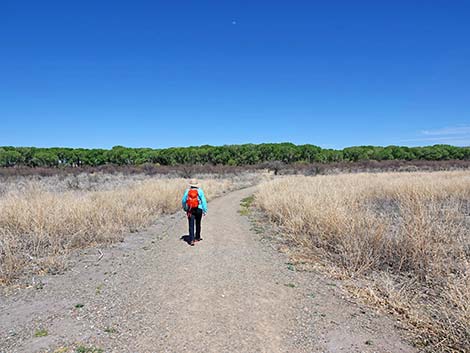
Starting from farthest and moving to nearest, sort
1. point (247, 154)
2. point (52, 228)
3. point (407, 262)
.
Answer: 1. point (247, 154)
2. point (52, 228)
3. point (407, 262)

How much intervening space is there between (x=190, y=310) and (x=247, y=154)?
8666cm

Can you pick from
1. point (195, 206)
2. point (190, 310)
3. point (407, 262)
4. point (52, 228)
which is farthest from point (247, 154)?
point (190, 310)

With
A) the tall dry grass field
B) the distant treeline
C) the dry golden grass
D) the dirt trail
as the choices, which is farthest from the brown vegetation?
the distant treeline

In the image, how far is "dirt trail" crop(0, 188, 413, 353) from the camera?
3.41 meters

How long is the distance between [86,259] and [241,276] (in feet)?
12.5

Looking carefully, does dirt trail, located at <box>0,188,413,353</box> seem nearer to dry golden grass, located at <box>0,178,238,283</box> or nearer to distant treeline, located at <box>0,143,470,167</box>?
dry golden grass, located at <box>0,178,238,283</box>

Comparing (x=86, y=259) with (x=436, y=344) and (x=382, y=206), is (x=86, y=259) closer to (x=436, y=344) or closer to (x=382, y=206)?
(x=436, y=344)

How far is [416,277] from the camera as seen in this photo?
5203mm

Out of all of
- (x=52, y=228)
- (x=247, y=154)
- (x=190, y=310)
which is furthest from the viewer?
(x=247, y=154)

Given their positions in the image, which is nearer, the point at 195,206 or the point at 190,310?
the point at 190,310

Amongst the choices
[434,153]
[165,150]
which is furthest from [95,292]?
[434,153]

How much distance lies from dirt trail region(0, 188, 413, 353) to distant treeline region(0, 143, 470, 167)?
7406cm

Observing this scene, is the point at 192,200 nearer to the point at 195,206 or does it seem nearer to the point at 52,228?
the point at 195,206

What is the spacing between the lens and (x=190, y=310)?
13.5ft
